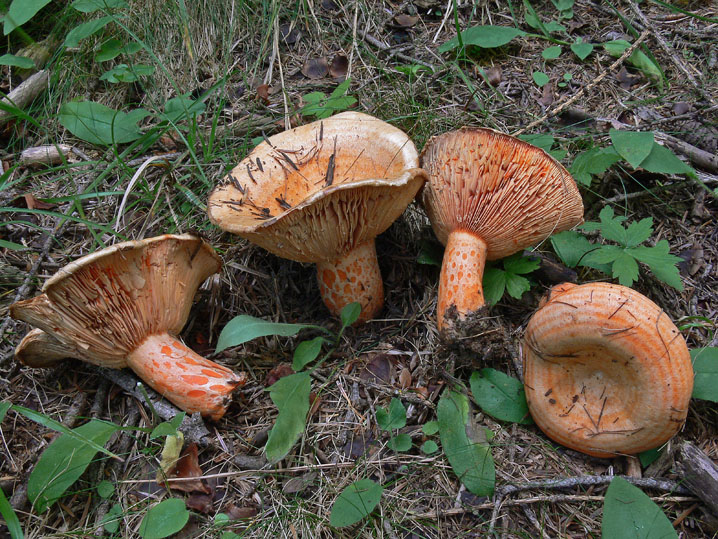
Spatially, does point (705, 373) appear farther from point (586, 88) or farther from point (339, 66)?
point (339, 66)

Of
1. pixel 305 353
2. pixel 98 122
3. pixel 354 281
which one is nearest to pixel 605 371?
pixel 354 281

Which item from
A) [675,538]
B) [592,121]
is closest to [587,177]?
[592,121]

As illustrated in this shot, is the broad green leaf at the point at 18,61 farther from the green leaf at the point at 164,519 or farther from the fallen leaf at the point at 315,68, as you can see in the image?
the green leaf at the point at 164,519

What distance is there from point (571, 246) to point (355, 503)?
1.98 metres

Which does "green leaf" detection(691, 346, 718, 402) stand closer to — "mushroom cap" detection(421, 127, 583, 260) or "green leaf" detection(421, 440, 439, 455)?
"mushroom cap" detection(421, 127, 583, 260)

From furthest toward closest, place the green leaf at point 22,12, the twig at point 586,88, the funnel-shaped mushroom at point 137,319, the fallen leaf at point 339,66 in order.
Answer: the fallen leaf at point 339,66
the green leaf at point 22,12
the twig at point 586,88
the funnel-shaped mushroom at point 137,319

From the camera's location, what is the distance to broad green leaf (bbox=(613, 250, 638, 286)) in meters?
2.80

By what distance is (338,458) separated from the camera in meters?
2.71

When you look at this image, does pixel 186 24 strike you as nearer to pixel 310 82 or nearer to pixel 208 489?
pixel 310 82

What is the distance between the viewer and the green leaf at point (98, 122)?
403 centimetres

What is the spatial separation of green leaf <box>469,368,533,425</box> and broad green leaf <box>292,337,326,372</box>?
872mm

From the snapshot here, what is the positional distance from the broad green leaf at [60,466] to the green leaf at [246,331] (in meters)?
0.70

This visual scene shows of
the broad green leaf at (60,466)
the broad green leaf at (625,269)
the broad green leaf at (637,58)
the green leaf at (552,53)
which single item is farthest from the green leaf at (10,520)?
the broad green leaf at (637,58)

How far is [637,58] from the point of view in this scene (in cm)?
426
